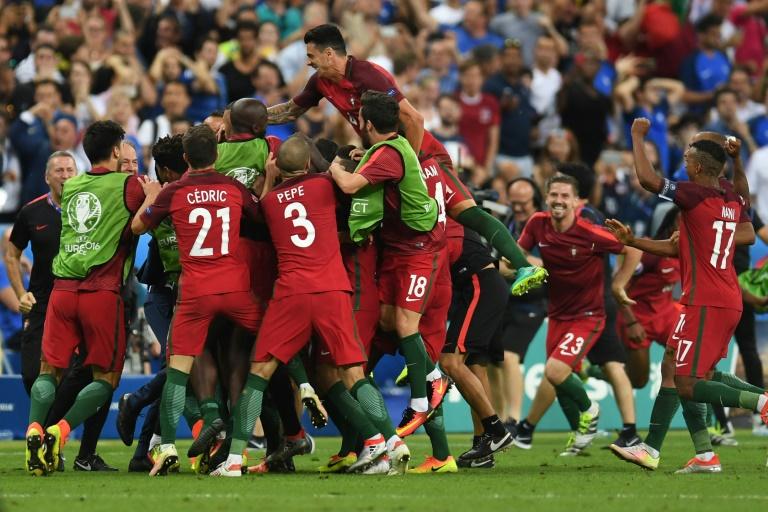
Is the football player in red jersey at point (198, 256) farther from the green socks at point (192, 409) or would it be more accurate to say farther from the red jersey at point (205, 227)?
the green socks at point (192, 409)

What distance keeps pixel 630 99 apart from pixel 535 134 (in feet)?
5.03

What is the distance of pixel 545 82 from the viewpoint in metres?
21.2

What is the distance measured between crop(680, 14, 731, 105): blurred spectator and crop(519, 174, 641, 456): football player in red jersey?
1046 centimetres

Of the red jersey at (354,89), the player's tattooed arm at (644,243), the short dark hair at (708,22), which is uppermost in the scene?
the short dark hair at (708,22)

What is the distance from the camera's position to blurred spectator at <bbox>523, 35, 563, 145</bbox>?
20925mm

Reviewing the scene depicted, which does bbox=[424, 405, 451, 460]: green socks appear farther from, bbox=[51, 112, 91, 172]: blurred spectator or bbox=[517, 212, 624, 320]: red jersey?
bbox=[51, 112, 91, 172]: blurred spectator

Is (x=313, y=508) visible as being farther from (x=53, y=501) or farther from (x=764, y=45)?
(x=764, y=45)

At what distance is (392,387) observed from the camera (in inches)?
637

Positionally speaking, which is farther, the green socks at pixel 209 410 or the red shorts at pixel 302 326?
the green socks at pixel 209 410

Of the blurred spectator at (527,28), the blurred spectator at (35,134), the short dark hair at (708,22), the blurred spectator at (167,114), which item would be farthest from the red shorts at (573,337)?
the short dark hair at (708,22)

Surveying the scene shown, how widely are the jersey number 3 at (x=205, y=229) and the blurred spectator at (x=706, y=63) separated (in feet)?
46.8

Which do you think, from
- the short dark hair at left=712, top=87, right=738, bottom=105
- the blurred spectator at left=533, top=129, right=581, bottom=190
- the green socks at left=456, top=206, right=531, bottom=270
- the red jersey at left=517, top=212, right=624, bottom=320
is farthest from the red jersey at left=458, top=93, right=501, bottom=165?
the green socks at left=456, top=206, right=531, bottom=270

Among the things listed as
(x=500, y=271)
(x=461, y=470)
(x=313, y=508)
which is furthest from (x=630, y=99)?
(x=313, y=508)

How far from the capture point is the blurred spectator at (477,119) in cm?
1977
